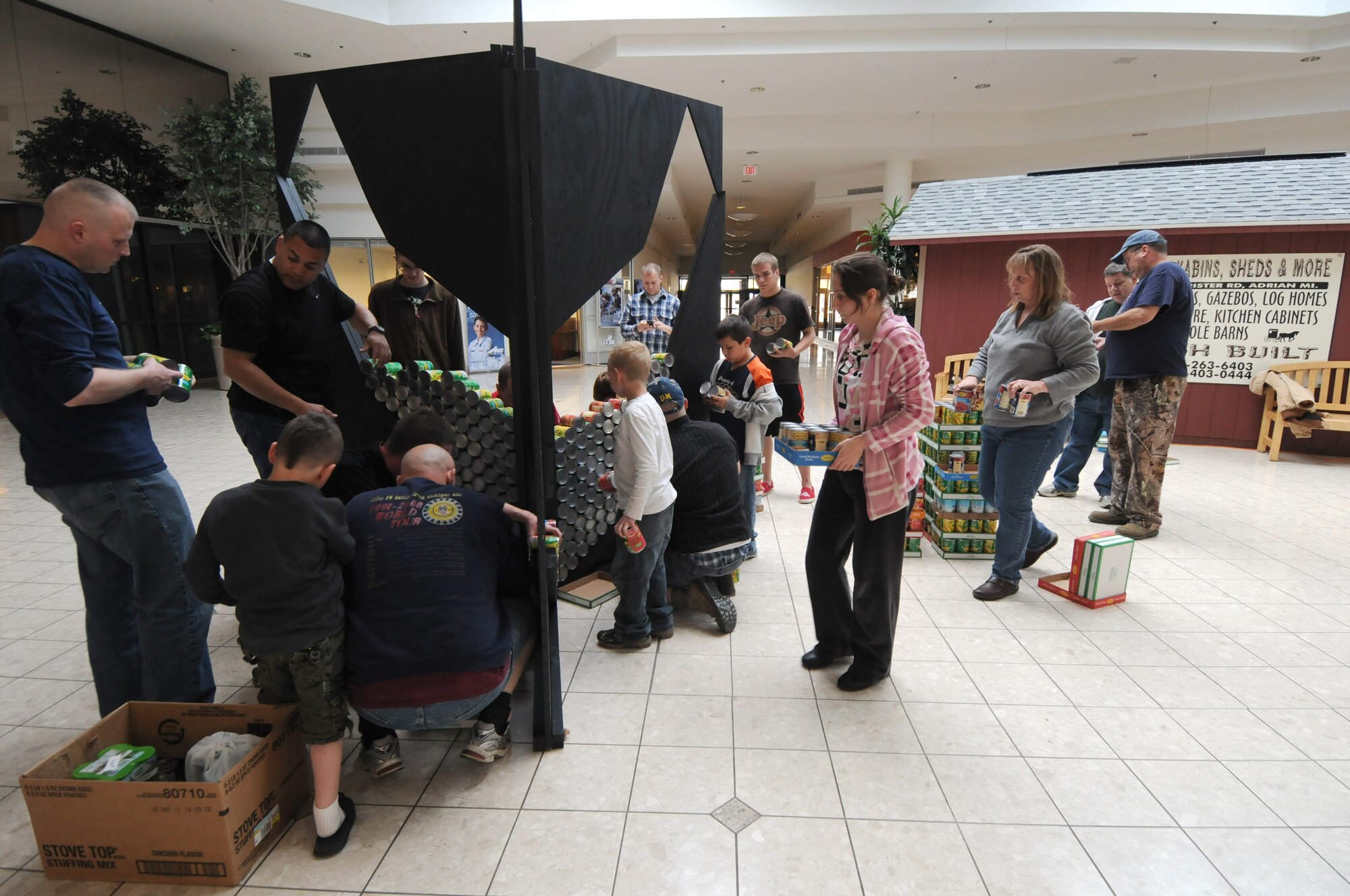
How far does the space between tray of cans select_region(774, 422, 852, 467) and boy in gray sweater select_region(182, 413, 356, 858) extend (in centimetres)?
165

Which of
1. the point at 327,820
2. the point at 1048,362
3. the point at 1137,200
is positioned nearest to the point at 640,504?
the point at 327,820

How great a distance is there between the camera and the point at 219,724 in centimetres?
197

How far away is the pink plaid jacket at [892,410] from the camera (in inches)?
93.0

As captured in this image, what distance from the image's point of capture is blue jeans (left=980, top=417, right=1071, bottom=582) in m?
3.30

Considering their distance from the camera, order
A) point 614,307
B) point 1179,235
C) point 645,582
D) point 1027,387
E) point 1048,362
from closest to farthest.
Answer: point 645,582
point 1027,387
point 1048,362
point 1179,235
point 614,307

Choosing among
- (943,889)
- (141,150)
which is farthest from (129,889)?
(141,150)

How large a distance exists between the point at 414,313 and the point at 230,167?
8.58m

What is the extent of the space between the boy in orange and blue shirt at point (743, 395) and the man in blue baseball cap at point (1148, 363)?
2.08 metres

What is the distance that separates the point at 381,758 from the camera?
216 cm

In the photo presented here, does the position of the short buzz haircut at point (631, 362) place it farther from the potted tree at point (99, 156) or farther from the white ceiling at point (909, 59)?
the potted tree at point (99, 156)

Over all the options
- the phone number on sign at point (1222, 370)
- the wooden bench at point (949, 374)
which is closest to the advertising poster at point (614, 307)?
the wooden bench at point (949, 374)

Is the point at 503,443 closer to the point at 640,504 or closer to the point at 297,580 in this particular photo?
the point at 640,504

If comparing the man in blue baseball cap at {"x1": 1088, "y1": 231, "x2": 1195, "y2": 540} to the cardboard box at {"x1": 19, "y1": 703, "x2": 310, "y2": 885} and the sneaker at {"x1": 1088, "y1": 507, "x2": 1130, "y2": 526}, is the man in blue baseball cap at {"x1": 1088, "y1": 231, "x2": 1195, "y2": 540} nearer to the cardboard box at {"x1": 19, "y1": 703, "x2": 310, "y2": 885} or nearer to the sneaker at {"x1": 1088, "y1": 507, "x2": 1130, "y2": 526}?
the sneaker at {"x1": 1088, "y1": 507, "x2": 1130, "y2": 526}

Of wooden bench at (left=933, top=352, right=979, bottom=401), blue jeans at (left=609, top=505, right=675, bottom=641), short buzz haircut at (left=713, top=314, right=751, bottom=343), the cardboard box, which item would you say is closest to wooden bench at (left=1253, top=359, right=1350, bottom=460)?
wooden bench at (left=933, top=352, right=979, bottom=401)
